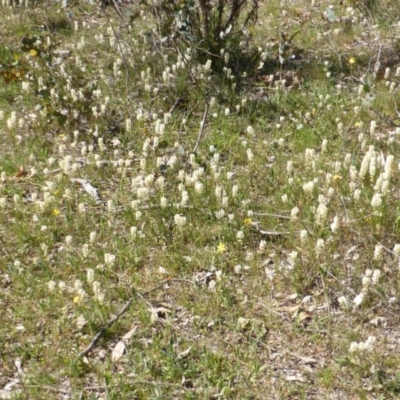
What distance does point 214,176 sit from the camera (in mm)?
5852

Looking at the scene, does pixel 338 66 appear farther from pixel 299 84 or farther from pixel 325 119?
pixel 325 119

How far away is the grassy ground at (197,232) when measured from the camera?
4.14m

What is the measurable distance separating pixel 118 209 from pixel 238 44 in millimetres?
3597

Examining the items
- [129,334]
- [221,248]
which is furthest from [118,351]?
[221,248]

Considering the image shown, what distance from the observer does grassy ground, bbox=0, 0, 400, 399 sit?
13.6 ft

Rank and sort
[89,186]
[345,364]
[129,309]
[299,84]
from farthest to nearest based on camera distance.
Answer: [299,84] < [89,186] < [129,309] < [345,364]

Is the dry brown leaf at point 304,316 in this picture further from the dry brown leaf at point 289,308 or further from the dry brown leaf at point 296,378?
the dry brown leaf at point 296,378

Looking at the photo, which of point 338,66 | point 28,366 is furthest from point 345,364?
point 338,66

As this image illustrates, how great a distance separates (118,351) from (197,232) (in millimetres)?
1380

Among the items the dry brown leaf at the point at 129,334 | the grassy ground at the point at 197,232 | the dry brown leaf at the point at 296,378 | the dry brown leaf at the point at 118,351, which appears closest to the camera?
the dry brown leaf at the point at 296,378

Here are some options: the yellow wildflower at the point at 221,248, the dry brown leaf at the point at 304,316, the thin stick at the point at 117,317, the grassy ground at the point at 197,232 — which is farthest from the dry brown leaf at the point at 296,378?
the yellow wildflower at the point at 221,248

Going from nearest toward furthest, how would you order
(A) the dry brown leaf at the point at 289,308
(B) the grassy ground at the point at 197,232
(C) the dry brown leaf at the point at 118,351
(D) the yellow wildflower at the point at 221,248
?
(B) the grassy ground at the point at 197,232, (C) the dry brown leaf at the point at 118,351, (A) the dry brown leaf at the point at 289,308, (D) the yellow wildflower at the point at 221,248

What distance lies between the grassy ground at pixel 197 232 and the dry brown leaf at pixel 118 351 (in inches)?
0.5

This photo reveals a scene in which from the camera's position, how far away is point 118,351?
4312 millimetres
